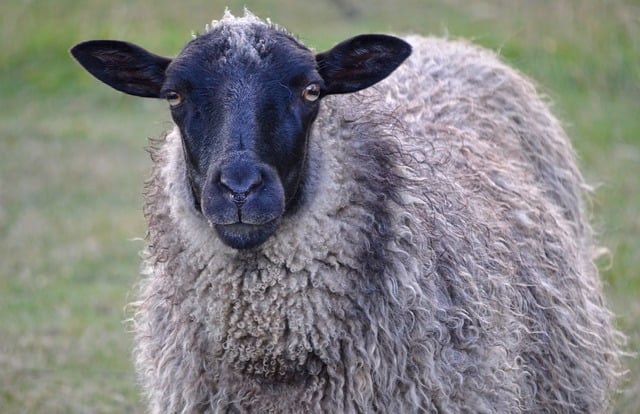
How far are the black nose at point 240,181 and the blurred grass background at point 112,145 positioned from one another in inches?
51.7

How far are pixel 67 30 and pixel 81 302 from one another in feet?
31.4

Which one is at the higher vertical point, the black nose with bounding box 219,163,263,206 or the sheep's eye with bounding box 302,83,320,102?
the sheep's eye with bounding box 302,83,320,102

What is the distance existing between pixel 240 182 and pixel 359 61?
925 mm

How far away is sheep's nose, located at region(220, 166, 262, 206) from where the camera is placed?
157 inches

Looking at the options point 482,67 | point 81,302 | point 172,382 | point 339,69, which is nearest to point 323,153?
point 339,69

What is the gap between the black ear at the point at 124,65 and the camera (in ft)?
15.2

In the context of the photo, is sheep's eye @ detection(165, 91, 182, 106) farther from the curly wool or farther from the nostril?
the nostril

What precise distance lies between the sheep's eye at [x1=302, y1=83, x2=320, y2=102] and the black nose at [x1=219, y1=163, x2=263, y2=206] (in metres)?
0.48

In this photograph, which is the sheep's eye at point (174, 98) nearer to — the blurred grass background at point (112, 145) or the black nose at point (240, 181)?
the black nose at point (240, 181)

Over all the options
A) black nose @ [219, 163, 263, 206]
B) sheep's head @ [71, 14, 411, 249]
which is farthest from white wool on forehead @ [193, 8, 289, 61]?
black nose @ [219, 163, 263, 206]

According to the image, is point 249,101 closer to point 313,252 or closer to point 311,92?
point 311,92

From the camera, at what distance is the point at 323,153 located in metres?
4.43

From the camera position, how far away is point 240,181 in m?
3.99

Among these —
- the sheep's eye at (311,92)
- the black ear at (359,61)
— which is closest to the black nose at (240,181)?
the sheep's eye at (311,92)
